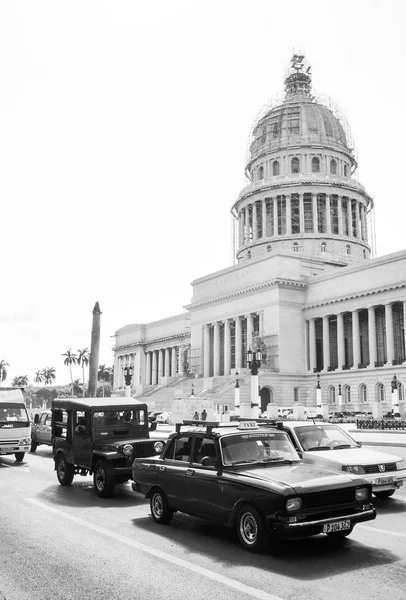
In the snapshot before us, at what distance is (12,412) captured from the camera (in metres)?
22.0

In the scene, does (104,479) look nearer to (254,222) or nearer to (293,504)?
(293,504)

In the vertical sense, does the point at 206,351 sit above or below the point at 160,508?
above

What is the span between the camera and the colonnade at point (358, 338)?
61.1 meters

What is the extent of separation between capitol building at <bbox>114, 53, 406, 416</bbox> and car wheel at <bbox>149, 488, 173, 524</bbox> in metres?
42.1

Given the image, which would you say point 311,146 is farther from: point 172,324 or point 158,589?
point 158,589

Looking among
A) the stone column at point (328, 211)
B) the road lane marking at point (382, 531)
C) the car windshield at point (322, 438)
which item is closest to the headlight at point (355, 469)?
the car windshield at point (322, 438)

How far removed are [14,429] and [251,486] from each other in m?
14.9

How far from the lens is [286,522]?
7859mm

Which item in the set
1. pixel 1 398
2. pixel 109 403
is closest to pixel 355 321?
pixel 1 398

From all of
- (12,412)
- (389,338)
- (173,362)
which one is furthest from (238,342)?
(12,412)

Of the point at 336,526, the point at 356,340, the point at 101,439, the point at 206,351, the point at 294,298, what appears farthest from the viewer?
the point at 206,351

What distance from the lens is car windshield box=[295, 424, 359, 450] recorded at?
44.1ft

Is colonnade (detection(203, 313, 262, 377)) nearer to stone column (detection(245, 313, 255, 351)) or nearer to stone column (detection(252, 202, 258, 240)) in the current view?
stone column (detection(245, 313, 255, 351))

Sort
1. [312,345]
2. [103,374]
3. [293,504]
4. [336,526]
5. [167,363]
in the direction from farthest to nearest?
[103,374] → [167,363] → [312,345] → [336,526] → [293,504]
